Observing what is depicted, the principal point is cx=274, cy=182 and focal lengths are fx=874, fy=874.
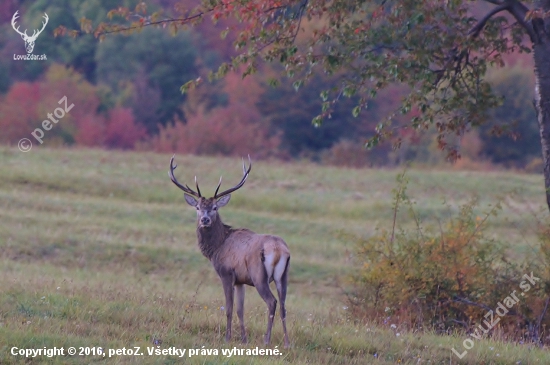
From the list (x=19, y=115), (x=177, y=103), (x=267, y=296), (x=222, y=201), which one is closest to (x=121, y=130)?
(x=177, y=103)

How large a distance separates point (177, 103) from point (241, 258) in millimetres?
51193

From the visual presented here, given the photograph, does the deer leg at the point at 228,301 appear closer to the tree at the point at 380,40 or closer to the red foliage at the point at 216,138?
the tree at the point at 380,40

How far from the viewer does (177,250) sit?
20.0m

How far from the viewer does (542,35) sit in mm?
12789

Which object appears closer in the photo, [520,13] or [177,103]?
[520,13]

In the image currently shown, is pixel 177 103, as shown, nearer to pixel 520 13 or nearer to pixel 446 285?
pixel 446 285

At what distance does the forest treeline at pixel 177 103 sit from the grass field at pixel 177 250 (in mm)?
19107

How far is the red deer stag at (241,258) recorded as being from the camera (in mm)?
9867

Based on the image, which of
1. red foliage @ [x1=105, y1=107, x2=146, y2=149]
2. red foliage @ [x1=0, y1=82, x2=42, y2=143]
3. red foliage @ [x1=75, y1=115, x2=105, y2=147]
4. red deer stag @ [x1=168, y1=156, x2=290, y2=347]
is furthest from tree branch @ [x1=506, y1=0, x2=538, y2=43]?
red foliage @ [x1=105, y1=107, x2=146, y2=149]

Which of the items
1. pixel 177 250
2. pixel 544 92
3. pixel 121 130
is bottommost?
pixel 177 250

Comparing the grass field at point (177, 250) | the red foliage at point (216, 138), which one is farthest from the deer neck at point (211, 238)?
the red foliage at point (216, 138)

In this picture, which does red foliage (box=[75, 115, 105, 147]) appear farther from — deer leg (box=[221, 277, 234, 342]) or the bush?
deer leg (box=[221, 277, 234, 342])

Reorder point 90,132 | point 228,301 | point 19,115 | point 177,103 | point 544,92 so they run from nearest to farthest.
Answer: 1. point 228,301
2. point 544,92
3. point 19,115
4. point 90,132
5. point 177,103

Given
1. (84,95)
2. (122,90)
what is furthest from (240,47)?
(122,90)
